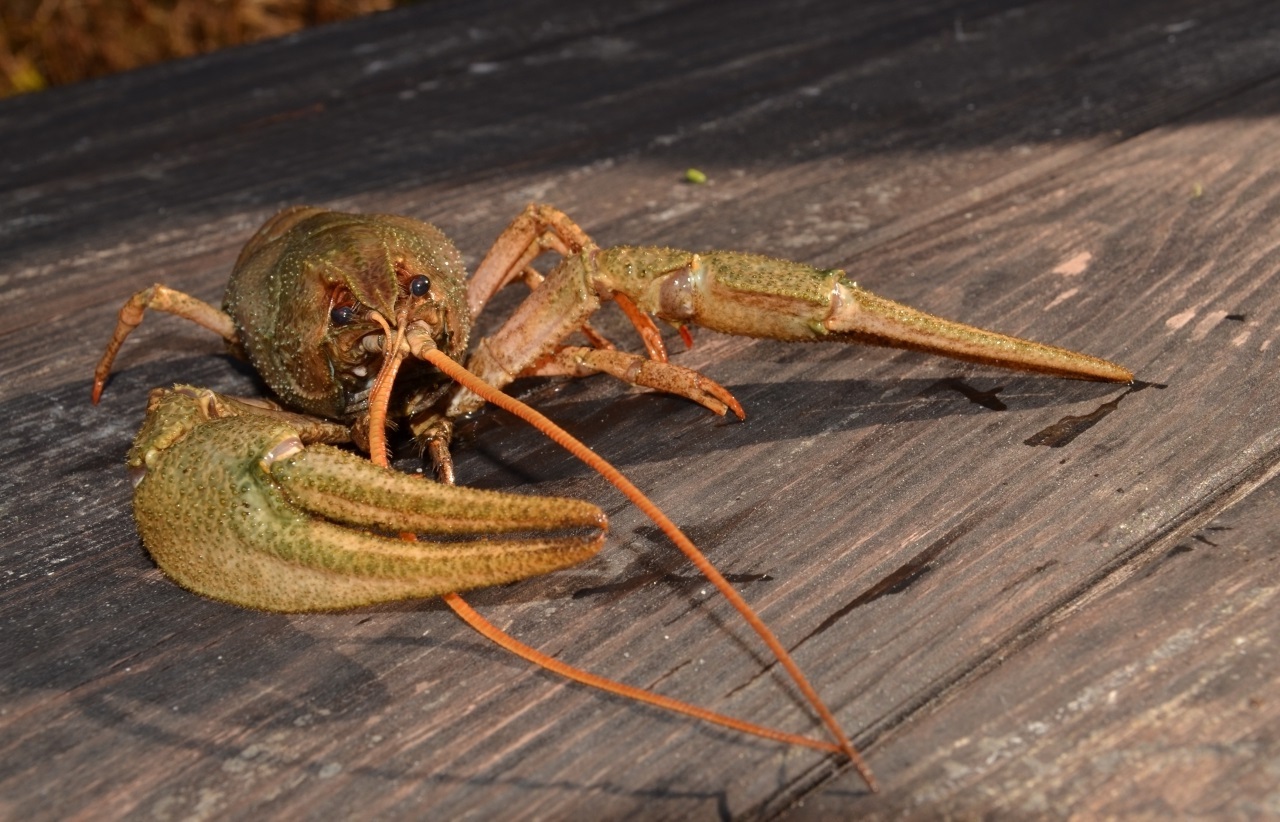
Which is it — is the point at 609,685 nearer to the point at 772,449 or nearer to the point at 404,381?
the point at 772,449

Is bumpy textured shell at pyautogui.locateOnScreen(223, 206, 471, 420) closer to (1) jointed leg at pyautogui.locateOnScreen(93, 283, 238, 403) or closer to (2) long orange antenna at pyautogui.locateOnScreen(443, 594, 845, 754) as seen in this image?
(1) jointed leg at pyautogui.locateOnScreen(93, 283, 238, 403)

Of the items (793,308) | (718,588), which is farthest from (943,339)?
(718,588)

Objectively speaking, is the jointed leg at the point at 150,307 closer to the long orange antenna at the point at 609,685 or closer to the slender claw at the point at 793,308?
the slender claw at the point at 793,308

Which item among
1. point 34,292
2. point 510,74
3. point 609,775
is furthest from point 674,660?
point 510,74

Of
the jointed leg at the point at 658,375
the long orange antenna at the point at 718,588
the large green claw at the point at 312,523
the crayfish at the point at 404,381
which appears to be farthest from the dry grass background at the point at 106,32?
the long orange antenna at the point at 718,588

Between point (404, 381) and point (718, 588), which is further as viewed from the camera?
point (404, 381)

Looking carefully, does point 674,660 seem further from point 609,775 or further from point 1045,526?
point 1045,526
